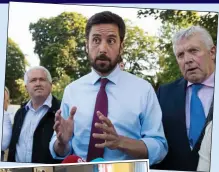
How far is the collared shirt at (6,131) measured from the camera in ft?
10.5

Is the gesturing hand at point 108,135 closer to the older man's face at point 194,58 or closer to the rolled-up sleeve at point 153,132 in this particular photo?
the rolled-up sleeve at point 153,132

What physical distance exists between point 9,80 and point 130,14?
1.07m

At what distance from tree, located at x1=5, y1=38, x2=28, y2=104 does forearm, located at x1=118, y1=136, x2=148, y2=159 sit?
87 cm

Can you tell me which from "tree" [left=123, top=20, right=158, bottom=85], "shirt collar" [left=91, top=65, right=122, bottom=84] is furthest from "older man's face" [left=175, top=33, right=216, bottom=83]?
"shirt collar" [left=91, top=65, right=122, bottom=84]

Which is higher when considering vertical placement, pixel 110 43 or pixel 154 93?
pixel 110 43

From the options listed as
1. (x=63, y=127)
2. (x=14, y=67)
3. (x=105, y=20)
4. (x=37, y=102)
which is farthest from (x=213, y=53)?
(x=14, y=67)

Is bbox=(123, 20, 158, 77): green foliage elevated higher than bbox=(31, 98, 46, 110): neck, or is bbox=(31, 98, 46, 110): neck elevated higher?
bbox=(123, 20, 158, 77): green foliage

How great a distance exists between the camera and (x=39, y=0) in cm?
320

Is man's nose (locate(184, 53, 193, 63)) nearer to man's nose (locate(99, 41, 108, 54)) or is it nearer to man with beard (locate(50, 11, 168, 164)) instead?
man with beard (locate(50, 11, 168, 164))

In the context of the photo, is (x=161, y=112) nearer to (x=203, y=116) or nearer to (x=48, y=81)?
(x=203, y=116)

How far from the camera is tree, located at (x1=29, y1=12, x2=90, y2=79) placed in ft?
10.4

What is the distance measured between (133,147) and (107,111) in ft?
1.10

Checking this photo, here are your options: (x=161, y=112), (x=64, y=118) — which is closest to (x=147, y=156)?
(x=161, y=112)

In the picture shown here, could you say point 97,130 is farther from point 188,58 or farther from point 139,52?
point 188,58
